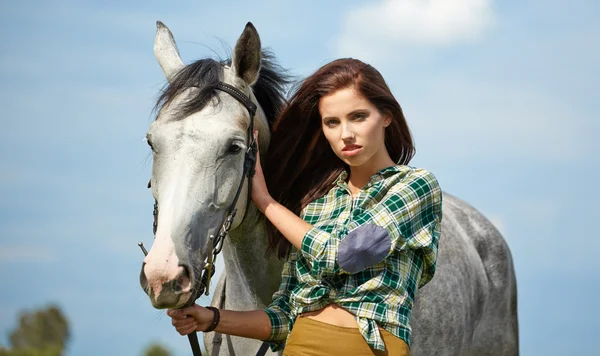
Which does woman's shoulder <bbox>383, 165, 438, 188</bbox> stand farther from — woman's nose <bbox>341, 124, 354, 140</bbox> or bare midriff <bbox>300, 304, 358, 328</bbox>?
bare midriff <bbox>300, 304, 358, 328</bbox>

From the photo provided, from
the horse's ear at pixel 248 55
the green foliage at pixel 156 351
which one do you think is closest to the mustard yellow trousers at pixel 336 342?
the horse's ear at pixel 248 55

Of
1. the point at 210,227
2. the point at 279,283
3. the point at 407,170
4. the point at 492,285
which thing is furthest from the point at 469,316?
the point at 210,227

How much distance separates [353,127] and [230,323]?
37.2 inches

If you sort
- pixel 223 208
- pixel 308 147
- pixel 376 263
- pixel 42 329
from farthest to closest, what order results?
pixel 42 329
pixel 308 147
pixel 223 208
pixel 376 263

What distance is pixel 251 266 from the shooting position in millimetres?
3613

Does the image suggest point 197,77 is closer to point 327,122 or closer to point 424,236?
point 327,122

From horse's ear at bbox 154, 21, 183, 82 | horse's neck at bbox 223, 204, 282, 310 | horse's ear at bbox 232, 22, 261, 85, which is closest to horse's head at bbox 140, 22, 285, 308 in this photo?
horse's ear at bbox 232, 22, 261, 85

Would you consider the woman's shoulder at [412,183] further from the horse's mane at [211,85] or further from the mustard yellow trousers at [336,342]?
the horse's mane at [211,85]

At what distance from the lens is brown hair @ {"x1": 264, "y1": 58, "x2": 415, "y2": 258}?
334cm

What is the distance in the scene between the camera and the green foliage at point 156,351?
16.2 m

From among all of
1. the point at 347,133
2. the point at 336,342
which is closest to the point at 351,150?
the point at 347,133

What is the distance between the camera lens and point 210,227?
2.97m

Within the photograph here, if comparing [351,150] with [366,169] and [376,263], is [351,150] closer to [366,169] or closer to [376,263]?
[366,169]

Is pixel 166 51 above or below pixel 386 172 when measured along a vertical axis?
above
